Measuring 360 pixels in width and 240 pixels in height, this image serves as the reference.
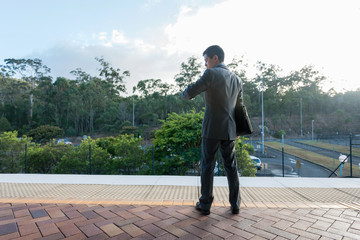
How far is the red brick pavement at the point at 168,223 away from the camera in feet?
5.89

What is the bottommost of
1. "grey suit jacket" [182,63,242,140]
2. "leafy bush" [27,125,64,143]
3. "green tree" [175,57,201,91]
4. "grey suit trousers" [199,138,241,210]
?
"leafy bush" [27,125,64,143]

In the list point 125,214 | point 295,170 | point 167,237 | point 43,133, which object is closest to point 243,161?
point 125,214

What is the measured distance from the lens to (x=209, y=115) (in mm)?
2254

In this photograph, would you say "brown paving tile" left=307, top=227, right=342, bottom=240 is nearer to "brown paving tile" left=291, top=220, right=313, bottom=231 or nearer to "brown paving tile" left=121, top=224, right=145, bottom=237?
"brown paving tile" left=291, top=220, right=313, bottom=231

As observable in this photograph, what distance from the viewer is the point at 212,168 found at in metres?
2.24

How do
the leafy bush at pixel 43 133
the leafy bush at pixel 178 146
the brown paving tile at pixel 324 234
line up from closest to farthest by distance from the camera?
the brown paving tile at pixel 324 234 < the leafy bush at pixel 178 146 < the leafy bush at pixel 43 133

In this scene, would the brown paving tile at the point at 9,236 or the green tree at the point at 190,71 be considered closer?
the brown paving tile at the point at 9,236

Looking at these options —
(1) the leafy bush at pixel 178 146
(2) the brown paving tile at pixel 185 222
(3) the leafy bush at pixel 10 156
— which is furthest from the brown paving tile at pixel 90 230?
(3) the leafy bush at pixel 10 156

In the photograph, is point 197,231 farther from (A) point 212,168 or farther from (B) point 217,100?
(B) point 217,100

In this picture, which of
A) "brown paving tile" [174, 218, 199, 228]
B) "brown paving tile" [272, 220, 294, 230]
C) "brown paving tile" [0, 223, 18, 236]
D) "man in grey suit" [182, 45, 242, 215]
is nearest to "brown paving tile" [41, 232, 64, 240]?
"brown paving tile" [0, 223, 18, 236]

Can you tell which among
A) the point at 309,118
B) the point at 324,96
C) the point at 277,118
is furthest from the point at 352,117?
the point at 277,118

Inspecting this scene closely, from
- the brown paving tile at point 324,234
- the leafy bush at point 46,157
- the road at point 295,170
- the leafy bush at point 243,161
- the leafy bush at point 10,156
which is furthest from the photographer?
the road at point 295,170

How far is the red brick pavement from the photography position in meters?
1.79

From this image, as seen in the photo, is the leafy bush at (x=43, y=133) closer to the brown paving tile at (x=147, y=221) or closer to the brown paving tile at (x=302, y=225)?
the brown paving tile at (x=147, y=221)
